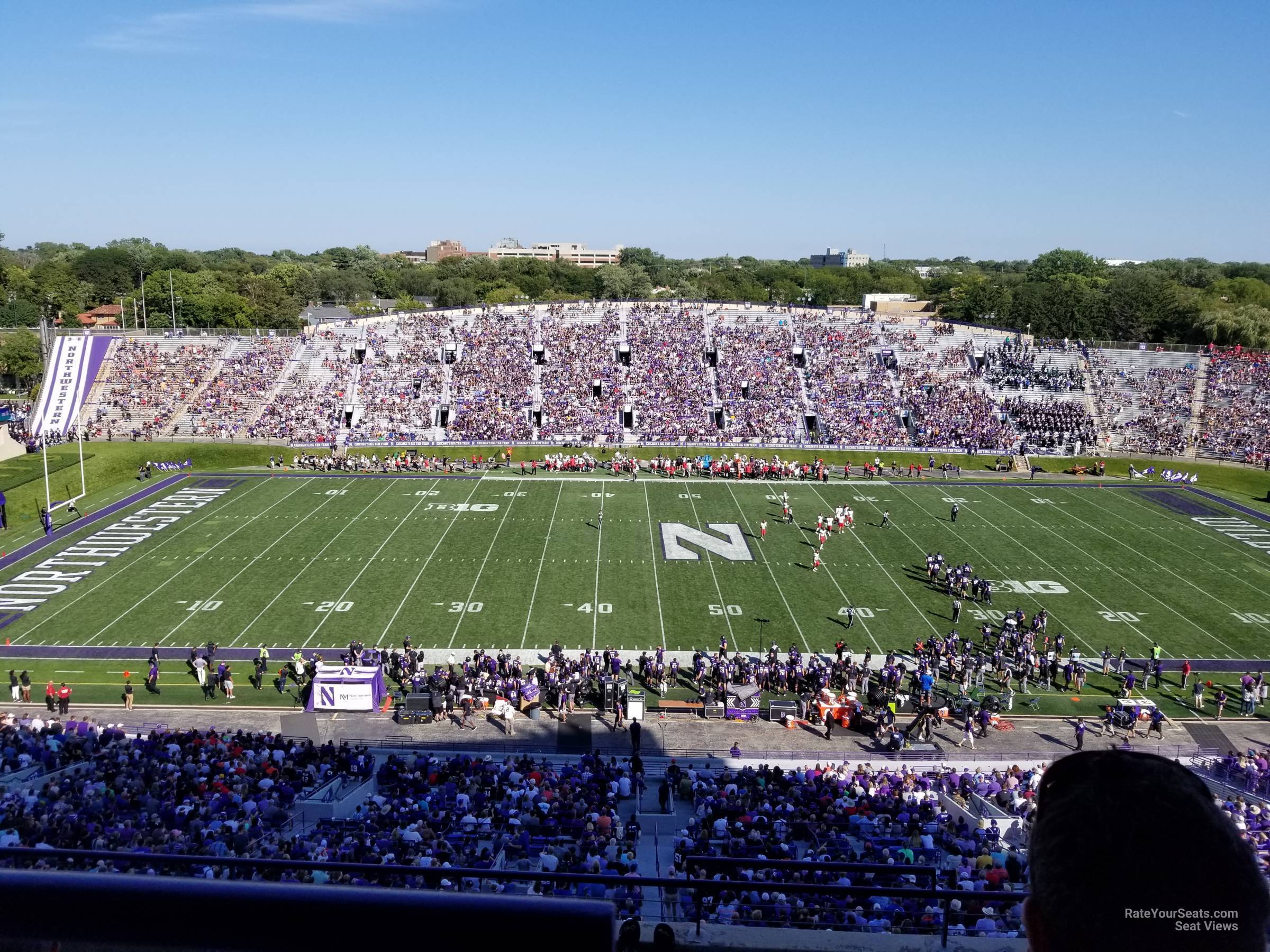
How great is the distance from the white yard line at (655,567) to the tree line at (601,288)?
53.6 metres

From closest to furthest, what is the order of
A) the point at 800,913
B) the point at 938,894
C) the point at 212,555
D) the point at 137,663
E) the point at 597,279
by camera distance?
the point at 938,894 → the point at 800,913 → the point at 137,663 → the point at 212,555 → the point at 597,279

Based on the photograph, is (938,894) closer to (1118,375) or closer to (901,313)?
(1118,375)

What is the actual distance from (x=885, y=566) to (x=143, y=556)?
26.7 metres

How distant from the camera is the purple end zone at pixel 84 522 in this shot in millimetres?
32562

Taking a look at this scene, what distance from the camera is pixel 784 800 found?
51.5 feet

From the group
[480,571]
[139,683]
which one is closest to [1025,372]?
[480,571]

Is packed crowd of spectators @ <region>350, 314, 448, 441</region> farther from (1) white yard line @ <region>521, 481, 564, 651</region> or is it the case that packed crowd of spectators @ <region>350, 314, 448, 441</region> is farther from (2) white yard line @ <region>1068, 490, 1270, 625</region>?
(2) white yard line @ <region>1068, 490, 1270, 625</region>

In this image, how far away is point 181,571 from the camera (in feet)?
103

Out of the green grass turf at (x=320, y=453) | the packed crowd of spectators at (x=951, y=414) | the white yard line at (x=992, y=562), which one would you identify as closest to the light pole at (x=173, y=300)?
the green grass turf at (x=320, y=453)

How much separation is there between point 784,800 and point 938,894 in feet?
44.1

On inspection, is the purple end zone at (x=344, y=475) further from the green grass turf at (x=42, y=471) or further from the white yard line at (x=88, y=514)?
the green grass turf at (x=42, y=471)

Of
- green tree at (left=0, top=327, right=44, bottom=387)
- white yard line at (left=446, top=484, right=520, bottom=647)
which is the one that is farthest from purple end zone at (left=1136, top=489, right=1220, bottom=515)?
green tree at (left=0, top=327, right=44, bottom=387)

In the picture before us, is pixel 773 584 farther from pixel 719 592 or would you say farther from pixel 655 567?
pixel 655 567

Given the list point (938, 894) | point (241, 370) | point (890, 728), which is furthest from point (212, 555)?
point (938, 894)
